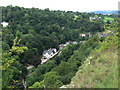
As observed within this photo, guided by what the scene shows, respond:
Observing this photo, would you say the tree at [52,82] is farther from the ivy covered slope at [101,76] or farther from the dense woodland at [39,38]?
the dense woodland at [39,38]

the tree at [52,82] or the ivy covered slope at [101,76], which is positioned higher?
the ivy covered slope at [101,76]

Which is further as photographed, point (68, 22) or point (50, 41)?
point (68, 22)

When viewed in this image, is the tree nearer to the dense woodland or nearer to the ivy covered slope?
the ivy covered slope

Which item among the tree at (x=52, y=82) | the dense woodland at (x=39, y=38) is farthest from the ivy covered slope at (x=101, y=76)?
the dense woodland at (x=39, y=38)

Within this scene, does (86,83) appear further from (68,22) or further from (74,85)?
(68,22)

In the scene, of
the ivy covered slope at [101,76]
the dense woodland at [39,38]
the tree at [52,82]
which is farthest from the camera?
the dense woodland at [39,38]

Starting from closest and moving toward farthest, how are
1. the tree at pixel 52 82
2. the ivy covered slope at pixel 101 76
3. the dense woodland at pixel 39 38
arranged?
the ivy covered slope at pixel 101 76 < the tree at pixel 52 82 < the dense woodland at pixel 39 38

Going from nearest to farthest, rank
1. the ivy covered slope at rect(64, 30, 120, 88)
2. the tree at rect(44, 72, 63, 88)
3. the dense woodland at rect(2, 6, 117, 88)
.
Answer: the ivy covered slope at rect(64, 30, 120, 88)
the tree at rect(44, 72, 63, 88)
the dense woodland at rect(2, 6, 117, 88)

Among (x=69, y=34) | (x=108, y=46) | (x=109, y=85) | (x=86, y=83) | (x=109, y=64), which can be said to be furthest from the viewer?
(x=69, y=34)

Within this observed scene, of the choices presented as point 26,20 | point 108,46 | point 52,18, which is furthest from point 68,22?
point 108,46

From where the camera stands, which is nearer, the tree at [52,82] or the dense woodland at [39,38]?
the tree at [52,82]

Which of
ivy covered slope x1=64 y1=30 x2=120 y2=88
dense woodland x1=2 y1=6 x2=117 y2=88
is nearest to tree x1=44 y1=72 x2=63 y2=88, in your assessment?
ivy covered slope x1=64 y1=30 x2=120 y2=88
